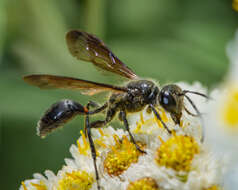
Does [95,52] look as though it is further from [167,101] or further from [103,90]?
[167,101]

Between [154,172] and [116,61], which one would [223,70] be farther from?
[154,172]

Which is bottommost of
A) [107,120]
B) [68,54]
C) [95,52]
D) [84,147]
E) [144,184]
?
[144,184]

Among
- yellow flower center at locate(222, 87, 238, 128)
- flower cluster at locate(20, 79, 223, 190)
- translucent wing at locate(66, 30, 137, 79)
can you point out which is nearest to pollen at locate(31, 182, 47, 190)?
flower cluster at locate(20, 79, 223, 190)

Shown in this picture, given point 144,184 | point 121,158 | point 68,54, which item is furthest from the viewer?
point 68,54

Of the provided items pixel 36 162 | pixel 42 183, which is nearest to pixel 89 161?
pixel 42 183

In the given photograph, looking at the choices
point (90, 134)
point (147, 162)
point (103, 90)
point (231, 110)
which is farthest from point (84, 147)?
point (231, 110)

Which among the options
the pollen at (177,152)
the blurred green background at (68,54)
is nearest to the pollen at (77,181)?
the pollen at (177,152)

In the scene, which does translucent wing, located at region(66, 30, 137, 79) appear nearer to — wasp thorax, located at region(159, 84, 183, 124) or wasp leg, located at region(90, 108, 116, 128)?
wasp leg, located at region(90, 108, 116, 128)
